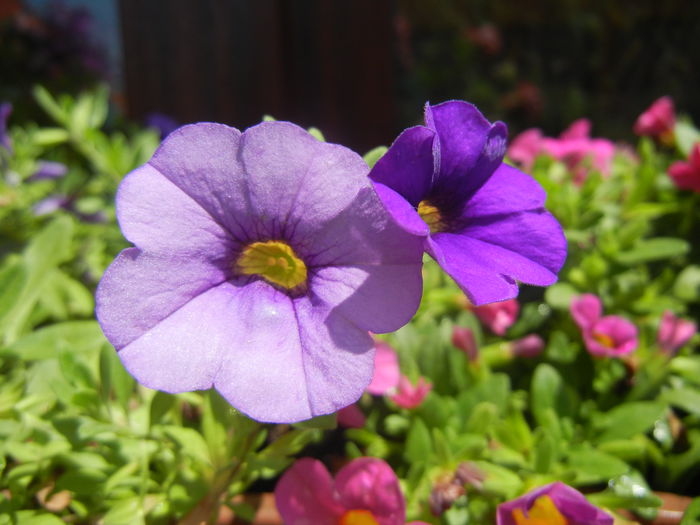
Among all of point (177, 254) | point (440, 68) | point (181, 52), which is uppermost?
point (177, 254)

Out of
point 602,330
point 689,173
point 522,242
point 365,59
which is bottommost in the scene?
point 365,59

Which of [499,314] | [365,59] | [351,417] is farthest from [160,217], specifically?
[365,59]

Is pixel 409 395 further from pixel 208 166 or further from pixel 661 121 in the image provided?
pixel 661 121

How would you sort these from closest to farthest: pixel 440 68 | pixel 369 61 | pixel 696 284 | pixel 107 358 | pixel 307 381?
1. pixel 307 381
2. pixel 107 358
3. pixel 696 284
4. pixel 369 61
5. pixel 440 68

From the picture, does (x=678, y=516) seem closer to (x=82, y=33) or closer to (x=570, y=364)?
(x=570, y=364)

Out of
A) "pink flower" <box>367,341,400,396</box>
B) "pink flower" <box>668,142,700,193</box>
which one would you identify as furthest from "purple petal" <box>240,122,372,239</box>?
"pink flower" <box>668,142,700,193</box>

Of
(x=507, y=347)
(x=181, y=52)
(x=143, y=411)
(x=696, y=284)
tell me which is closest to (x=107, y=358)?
(x=143, y=411)

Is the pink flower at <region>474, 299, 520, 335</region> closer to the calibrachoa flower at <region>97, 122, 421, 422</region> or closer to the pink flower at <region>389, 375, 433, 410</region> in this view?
the pink flower at <region>389, 375, 433, 410</region>
